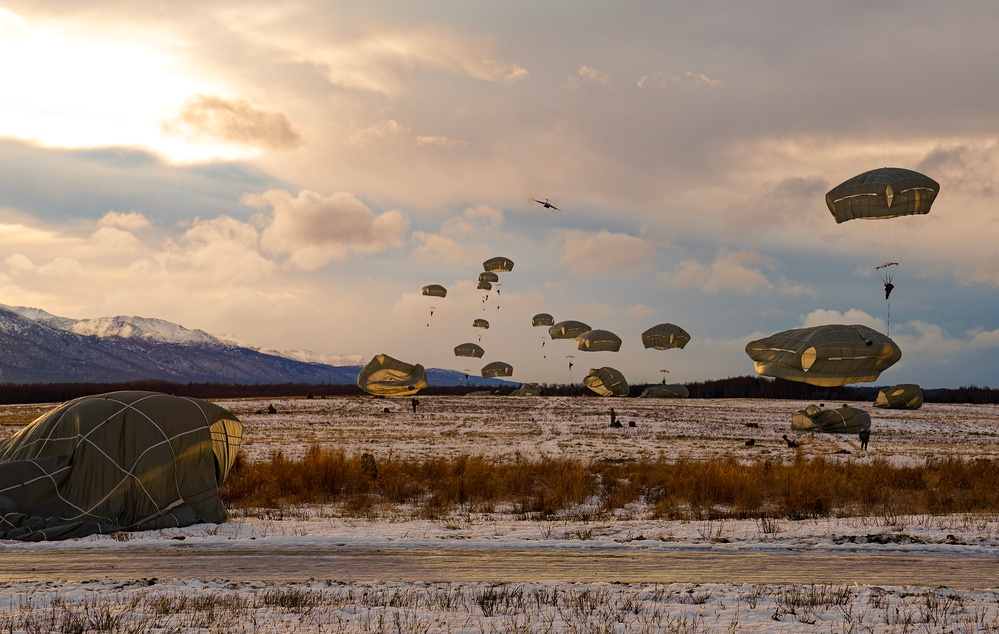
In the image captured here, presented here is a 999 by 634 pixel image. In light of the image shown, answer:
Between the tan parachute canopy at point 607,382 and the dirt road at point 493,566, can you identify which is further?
the tan parachute canopy at point 607,382

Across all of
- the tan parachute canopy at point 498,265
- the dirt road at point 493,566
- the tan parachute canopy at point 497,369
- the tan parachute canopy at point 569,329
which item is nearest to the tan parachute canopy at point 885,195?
the dirt road at point 493,566

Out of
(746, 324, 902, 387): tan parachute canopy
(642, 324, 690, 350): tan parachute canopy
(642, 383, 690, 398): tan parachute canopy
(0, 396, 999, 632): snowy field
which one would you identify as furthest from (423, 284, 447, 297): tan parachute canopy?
(0, 396, 999, 632): snowy field

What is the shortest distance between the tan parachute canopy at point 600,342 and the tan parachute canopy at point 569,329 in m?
4.29

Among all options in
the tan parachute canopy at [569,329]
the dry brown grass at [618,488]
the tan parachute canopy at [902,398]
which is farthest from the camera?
the tan parachute canopy at [569,329]

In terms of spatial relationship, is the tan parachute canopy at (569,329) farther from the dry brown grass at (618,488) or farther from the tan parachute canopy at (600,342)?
the dry brown grass at (618,488)

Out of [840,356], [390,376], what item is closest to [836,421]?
[840,356]

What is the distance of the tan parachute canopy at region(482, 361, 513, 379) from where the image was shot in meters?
108

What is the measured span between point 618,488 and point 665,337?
5512cm

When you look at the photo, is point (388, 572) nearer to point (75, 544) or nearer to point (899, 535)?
point (75, 544)

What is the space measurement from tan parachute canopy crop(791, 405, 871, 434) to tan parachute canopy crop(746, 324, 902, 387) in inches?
446

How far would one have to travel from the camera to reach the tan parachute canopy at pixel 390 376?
76250 mm

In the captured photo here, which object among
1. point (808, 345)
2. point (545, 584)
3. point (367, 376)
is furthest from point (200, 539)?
point (367, 376)

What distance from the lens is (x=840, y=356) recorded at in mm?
33969

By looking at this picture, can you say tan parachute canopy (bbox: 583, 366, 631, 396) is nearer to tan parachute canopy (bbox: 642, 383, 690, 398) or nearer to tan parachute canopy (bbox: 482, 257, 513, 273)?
tan parachute canopy (bbox: 642, 383, 690, 398)
